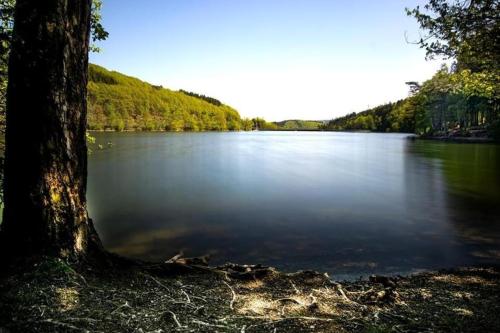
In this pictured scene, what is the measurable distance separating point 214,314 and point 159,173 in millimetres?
26929

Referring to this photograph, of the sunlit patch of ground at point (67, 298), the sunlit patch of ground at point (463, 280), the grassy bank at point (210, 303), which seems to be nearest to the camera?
the grassy bank at point (210, 303)

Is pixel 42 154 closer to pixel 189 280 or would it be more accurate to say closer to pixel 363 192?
pixel 189 280

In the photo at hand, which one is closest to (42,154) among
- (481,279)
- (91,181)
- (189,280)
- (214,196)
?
(189,280)

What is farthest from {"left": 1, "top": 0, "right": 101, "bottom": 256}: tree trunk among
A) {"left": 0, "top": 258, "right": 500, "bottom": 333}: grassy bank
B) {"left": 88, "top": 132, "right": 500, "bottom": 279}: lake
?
{"left": 88, "top": 132, "right": 500, "bottom": 279}: lake

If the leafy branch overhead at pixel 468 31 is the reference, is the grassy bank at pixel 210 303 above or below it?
below

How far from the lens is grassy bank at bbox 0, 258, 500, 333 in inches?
161

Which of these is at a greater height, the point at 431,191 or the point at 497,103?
the point at 497,103

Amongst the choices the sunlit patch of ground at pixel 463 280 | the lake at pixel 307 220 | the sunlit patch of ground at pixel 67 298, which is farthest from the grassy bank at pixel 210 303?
the lake at pixel 307 220

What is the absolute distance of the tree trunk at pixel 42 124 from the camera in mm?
4891

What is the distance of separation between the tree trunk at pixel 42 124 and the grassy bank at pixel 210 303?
0.56 metres

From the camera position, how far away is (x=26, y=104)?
489 centimetres

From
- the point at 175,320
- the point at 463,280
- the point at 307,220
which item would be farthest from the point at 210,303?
the point at 307,220

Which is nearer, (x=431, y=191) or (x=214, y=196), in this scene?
(x=214, y=196)

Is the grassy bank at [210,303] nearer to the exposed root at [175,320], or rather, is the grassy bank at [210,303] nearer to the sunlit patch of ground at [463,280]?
the exposed root at [175,320]
